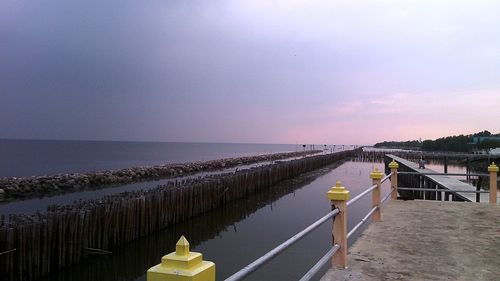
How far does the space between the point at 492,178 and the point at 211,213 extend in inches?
447

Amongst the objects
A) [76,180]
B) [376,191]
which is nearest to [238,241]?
[376,191]

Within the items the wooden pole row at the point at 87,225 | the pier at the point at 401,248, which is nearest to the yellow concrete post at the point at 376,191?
the pier at the point at 401,248

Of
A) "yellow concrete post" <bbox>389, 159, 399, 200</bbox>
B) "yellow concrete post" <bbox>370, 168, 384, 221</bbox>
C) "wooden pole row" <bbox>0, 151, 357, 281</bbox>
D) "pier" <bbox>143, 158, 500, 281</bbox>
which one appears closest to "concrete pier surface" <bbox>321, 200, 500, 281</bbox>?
"pier" <bbox>143, 158, 500, 281</bbox>

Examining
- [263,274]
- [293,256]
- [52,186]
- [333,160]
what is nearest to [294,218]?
[293,256]

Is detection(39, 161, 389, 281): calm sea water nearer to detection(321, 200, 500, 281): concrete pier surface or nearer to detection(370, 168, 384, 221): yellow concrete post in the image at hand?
detection(370, 168, 384, 221): yellow concrete post

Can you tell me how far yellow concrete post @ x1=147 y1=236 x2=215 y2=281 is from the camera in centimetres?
215

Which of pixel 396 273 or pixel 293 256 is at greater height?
pixel 396 273

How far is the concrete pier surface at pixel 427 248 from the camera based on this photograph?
208 inches

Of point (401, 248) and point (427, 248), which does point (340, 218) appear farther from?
point (427, 248)

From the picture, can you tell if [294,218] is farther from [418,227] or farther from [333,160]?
[333,160]

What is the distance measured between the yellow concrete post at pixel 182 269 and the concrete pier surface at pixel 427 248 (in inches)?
121

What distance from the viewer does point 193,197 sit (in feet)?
57.4

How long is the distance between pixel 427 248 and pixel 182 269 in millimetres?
5482

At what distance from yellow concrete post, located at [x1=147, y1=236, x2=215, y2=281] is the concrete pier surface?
10.1 ft
